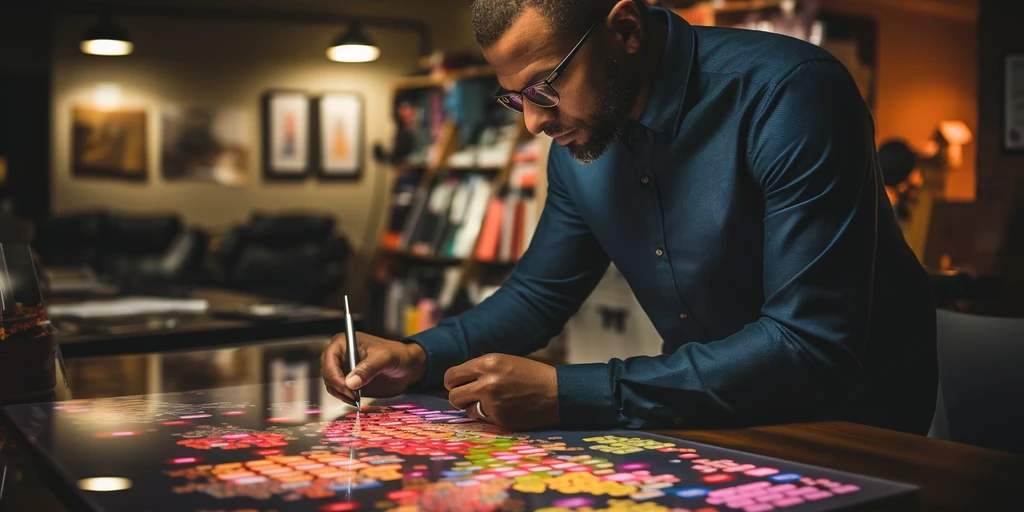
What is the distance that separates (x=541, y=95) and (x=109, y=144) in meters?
7.66

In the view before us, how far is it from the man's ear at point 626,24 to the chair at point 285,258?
6.47 metres

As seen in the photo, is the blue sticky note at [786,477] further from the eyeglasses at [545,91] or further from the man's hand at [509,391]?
the eyeglasses at [545,91]

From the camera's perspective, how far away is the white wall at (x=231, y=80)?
8.09 metres

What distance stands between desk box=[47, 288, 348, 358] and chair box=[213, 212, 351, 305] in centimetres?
514

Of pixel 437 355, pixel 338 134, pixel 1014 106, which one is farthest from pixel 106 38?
pixel 437 355

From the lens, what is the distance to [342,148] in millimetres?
8992

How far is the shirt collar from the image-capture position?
1.44m

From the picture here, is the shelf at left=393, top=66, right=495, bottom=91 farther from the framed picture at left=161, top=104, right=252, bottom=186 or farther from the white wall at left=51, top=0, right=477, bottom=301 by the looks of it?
the framed picture at left=161, top=104, right=252, bottom=186

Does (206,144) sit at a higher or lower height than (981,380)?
higher

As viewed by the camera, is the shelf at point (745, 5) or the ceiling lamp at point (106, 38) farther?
the ceiling lamp at point (106, 38)

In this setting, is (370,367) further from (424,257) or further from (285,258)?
(285,258)

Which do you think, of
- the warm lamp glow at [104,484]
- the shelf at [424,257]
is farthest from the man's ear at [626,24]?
the shelf at [424,257]

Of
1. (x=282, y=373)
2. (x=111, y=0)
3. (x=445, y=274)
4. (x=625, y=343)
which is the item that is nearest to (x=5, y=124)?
(x=111, y=0)

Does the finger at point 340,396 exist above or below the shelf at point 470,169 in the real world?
below
